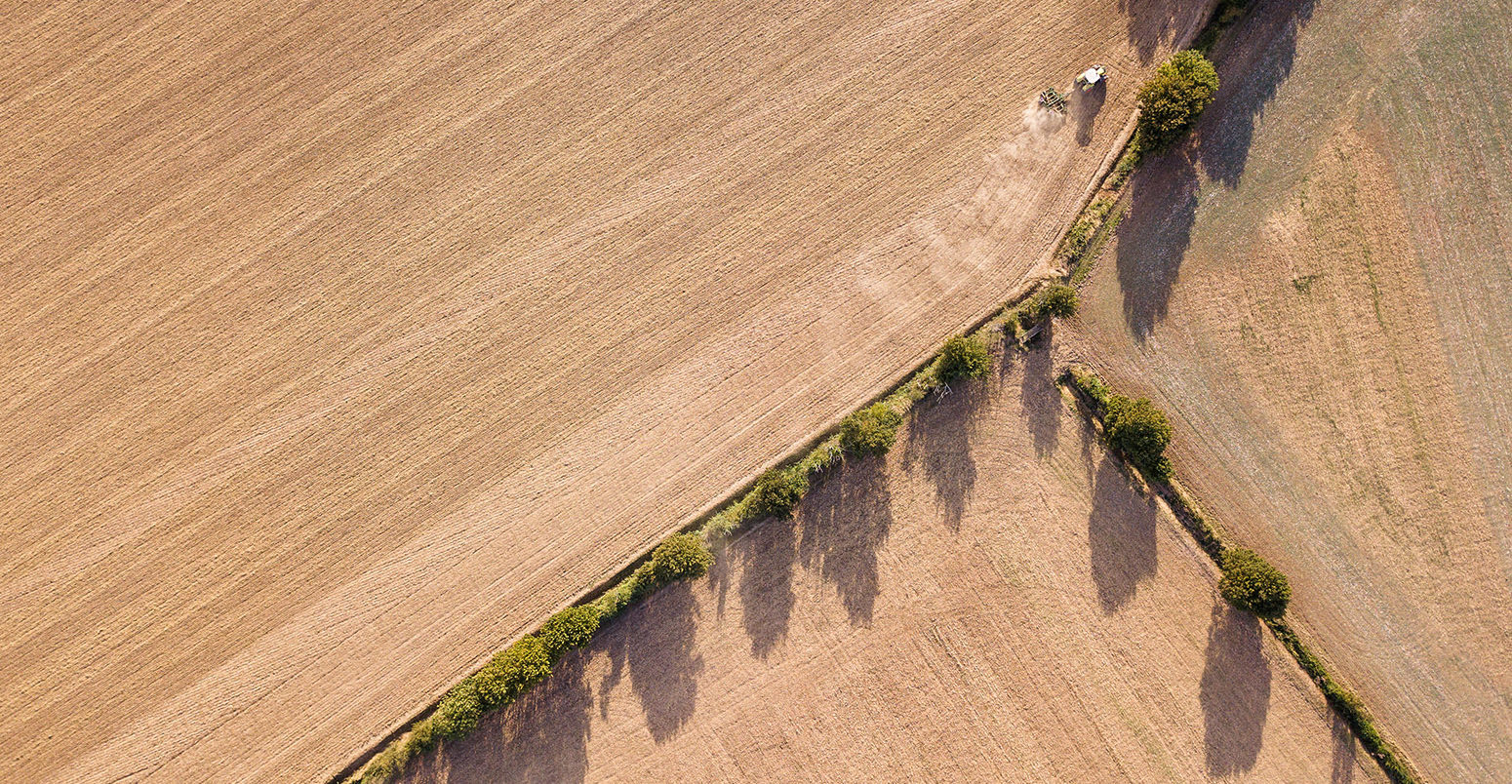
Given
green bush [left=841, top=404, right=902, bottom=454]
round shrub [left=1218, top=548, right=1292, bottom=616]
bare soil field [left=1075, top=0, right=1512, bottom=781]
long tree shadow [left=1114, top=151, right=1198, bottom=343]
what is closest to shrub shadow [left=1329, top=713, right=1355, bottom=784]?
bare soil field [left=1075, top=0, right=1512, bottom=781]

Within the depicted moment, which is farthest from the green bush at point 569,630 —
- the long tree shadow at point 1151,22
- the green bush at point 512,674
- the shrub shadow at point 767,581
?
the long tree shadow at point 1151,22

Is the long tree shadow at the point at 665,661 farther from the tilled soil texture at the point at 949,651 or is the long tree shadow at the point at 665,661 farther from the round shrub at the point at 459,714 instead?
the round shrub at the point at 459,714

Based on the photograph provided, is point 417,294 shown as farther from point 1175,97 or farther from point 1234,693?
point 1234,693

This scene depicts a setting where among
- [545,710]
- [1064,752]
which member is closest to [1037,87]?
[1064,752]

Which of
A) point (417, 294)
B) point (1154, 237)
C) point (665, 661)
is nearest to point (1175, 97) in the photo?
point (1154, 237)

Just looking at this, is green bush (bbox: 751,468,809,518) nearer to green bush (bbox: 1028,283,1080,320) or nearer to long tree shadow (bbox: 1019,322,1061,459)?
long tree shadow (bbox: 1019,322,1061,459)

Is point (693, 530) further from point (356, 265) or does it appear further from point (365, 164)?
point (365, 164)
